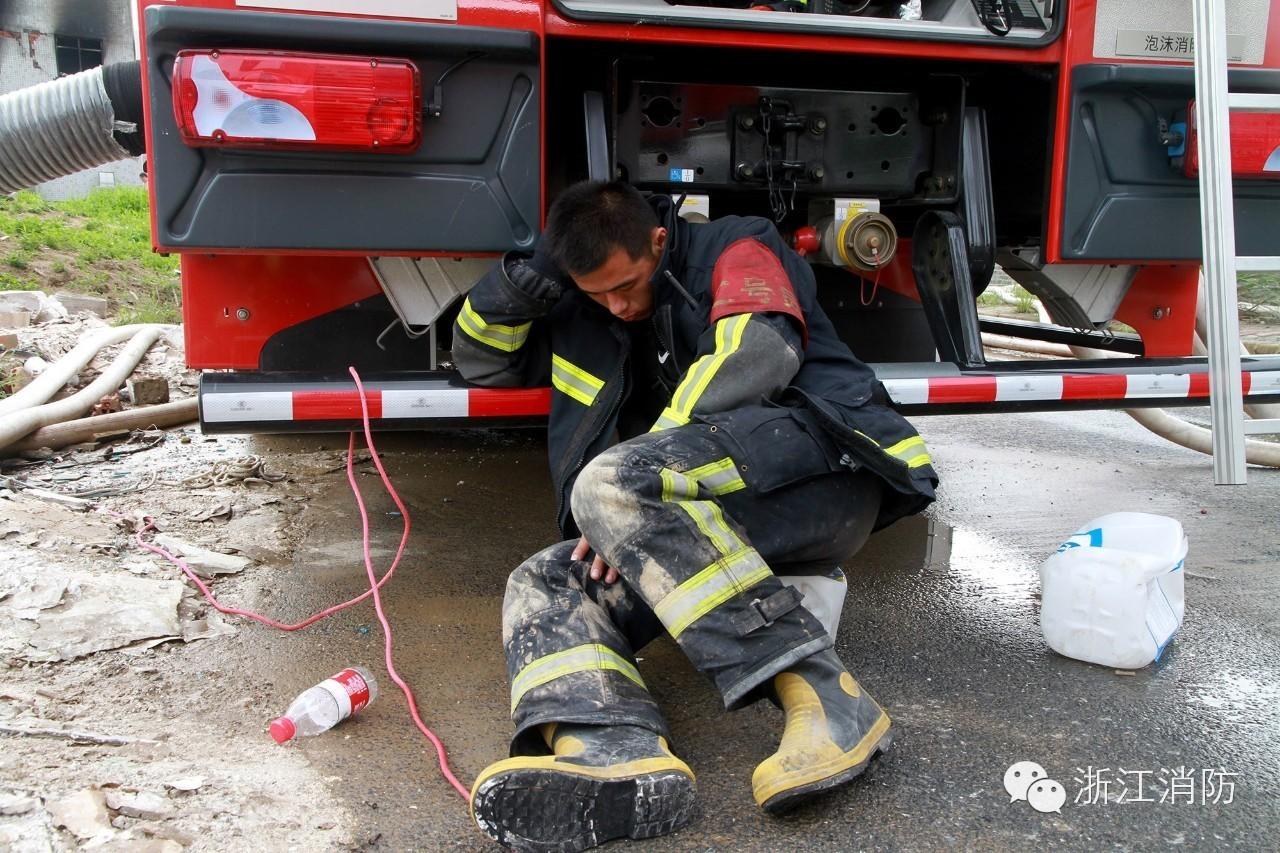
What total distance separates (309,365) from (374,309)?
0.22 m

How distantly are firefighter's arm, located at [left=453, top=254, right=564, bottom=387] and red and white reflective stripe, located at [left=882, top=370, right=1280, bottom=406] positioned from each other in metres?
0.84

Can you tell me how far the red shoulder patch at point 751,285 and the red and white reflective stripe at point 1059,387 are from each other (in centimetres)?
45

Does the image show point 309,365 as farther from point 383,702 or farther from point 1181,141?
point 1181,141

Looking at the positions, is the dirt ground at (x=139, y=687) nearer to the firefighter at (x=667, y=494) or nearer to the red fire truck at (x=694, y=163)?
the firefighter at (x=667, y=494)

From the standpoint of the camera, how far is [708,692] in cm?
215

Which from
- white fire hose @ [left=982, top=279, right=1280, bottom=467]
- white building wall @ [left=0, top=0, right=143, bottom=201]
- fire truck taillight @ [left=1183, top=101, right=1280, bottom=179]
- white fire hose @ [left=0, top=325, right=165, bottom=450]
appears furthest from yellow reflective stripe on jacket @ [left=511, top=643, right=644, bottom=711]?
white building wall @ [left=0, top=0, right=143, bottom=201]

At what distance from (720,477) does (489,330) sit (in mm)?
679

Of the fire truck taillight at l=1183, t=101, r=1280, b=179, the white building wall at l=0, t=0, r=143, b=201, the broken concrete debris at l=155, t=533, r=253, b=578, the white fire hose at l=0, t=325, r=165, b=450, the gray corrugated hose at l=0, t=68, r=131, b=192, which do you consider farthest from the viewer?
the white building wall at l=0, t=0, r=143, b=201

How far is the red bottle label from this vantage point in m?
1.97

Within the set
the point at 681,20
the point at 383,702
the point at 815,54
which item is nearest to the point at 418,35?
the point at 681,20

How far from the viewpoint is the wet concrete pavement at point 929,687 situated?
167 centimetres

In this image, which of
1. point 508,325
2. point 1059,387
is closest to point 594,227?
point 508,325

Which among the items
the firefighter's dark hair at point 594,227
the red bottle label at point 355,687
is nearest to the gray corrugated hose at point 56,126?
the firefighter's dark hair at point 594,227

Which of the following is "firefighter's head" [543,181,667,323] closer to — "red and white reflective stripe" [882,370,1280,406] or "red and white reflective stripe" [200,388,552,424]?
"red and white reflective stripe" [200,388,552,424]
